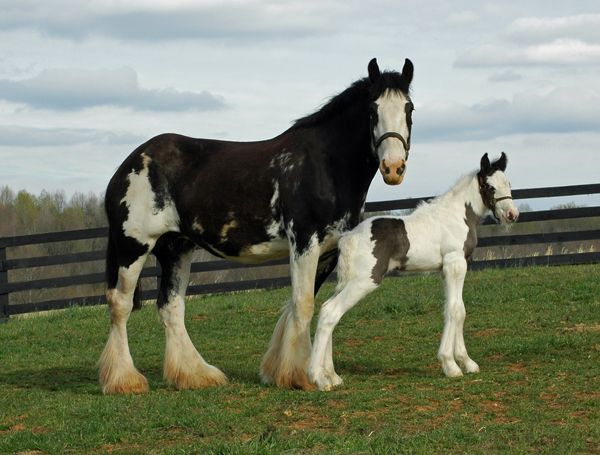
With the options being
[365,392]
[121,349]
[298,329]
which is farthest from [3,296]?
[365,392]

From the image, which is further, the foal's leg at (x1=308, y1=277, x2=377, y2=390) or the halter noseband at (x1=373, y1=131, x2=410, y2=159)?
the foal's leg at (x1=308, y1=277, x2=377, y2=390)

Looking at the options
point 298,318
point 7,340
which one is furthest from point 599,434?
point 7,340

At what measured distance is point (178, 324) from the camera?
22.3 ft

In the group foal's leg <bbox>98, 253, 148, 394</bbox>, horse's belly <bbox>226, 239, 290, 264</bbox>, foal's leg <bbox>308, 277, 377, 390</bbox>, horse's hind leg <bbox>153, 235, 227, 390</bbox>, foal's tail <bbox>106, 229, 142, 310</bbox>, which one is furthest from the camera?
foal's tail <bbox>106, 229, 142, 310</bbox>

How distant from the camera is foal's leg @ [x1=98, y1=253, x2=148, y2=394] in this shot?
628 cm

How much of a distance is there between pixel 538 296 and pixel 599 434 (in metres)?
5.91

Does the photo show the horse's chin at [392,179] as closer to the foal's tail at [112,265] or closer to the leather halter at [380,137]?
the leather halter at [380,137]

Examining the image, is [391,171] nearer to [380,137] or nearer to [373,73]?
[380,137]

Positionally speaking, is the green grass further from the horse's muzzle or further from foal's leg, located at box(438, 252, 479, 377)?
the horse's muzzle

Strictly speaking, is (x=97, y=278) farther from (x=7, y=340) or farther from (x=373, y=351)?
(x=373, y=351)

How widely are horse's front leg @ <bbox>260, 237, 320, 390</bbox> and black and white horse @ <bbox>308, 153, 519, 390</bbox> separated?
0.20 metres

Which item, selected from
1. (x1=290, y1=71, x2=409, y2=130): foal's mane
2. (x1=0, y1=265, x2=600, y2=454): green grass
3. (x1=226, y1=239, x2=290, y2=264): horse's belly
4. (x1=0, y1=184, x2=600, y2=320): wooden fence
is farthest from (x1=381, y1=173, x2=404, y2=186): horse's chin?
(x1=0, y1=184, x2=600, y2=320): wooden fence

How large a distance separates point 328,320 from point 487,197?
1.96m

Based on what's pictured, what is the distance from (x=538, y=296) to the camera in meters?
9.67
